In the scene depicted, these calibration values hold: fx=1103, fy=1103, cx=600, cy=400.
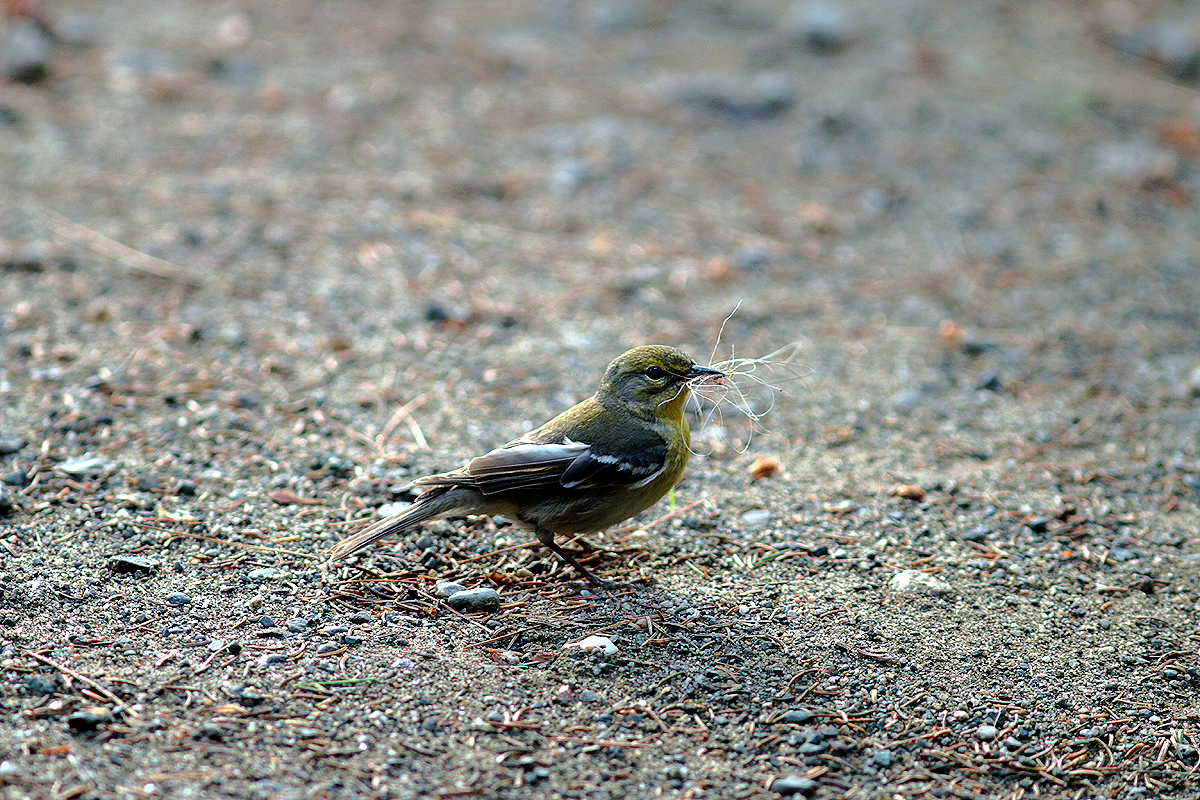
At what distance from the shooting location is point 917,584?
490cm

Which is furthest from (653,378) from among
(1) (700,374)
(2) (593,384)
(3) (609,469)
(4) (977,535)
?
(4) (977,535)

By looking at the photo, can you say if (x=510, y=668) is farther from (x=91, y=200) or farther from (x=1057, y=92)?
(x=1057, y=92)

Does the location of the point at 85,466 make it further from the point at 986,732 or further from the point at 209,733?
the point at 986,732

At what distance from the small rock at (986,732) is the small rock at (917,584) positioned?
88cm

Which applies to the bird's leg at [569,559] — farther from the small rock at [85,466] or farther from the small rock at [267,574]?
the small rock at [85,466]

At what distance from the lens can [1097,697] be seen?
4.23 meters

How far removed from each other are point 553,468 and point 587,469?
15cm

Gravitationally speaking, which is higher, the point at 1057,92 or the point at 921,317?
the point at 1057,92

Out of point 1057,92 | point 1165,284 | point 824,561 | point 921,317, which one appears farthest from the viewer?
point 1057,92

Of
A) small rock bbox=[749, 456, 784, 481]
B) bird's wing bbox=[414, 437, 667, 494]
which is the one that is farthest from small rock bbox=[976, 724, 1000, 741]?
small rock bbox=[749, 456, 784, 481]

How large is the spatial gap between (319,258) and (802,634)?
4.82m

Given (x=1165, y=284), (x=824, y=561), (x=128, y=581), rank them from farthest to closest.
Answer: (x=1165, y=284) < (x=824, y=561) < (x=128, y=581)

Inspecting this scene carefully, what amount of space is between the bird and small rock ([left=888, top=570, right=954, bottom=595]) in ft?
3.57

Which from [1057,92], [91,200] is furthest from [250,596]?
[1057,92]
